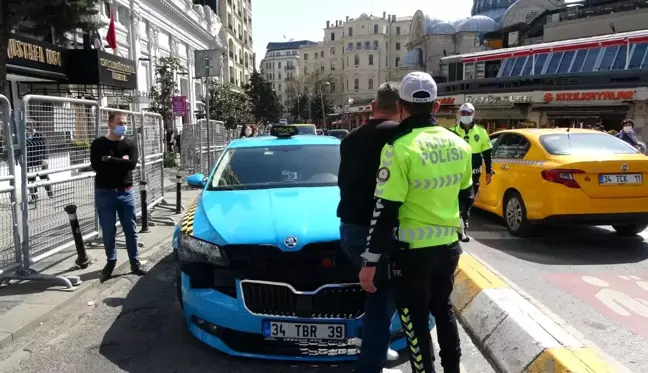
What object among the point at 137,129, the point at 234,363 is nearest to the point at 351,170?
the point at 234,363

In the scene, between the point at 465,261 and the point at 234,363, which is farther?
the point at 465,261

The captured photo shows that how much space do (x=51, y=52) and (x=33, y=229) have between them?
12.9 metres

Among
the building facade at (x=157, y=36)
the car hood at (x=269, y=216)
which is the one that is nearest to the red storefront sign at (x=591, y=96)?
the building facade at (x=157, y=36)

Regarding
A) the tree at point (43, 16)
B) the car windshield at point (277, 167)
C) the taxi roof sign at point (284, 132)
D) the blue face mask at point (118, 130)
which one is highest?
the tree at point (43, 16)

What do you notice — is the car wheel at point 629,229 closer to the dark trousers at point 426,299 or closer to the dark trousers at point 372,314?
the dark trousers at point 426,299

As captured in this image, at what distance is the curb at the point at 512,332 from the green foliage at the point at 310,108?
279 feet

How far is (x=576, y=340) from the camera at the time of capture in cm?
327

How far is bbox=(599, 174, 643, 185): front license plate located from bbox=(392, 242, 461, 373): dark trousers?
14.8ft

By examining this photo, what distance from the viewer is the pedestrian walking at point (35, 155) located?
534 centimetres

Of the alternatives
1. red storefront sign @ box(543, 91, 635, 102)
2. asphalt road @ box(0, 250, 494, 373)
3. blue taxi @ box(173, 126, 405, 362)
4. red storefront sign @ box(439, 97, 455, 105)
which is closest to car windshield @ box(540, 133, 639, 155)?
asphalt road @ box(0, 250, 494, 373)

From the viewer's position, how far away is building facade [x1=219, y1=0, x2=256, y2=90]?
6284cm

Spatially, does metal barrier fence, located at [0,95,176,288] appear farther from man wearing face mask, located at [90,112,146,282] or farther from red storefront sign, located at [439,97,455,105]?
red storefront sign, located at [439,97,455,105]

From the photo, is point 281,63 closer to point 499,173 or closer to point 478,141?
point 499,173

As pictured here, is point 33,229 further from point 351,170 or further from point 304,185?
point 351,170
